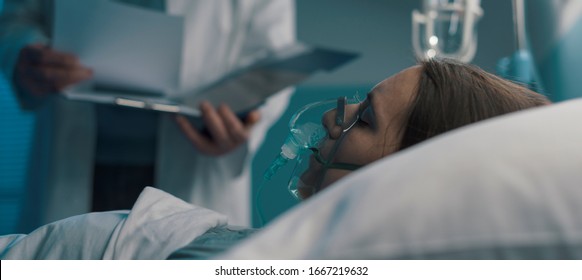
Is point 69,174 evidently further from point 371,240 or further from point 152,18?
point 371,240

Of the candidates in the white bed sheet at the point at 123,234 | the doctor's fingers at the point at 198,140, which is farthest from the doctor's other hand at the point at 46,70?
the white bed sheet at the point at 123,234

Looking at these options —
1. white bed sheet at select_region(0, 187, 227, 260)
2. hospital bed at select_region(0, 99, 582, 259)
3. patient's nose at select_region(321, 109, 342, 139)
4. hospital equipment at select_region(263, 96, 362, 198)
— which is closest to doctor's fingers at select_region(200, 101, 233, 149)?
hospital equipment at select_region(263, 96, 362, 198)

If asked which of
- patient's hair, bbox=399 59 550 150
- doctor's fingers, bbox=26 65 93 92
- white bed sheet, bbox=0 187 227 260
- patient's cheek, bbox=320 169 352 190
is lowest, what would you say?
white bed sheet, bbox=0 187 227 260

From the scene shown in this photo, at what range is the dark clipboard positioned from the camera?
1635 mm

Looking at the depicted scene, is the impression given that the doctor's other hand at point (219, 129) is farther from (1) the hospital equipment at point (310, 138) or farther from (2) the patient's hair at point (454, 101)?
(2) the patient's hair at point (454, 101)

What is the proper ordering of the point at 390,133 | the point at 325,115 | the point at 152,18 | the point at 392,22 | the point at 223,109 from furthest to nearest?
the point at 392,22 < the point at 223,109 < the point at 152,18 < the point at 325,115 < the point at 390,133

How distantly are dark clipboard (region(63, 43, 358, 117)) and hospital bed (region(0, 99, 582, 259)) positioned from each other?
1.18 meters

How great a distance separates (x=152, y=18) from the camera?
1.56 m

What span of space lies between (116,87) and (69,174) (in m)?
0.27

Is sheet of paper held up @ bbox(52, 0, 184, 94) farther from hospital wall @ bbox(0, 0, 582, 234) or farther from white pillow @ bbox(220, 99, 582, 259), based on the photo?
white pillow @ bbox(220, 99, 582, 259)

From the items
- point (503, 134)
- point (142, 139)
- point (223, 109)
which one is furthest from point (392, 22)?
point (503, 134)

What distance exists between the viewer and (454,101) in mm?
Result: 775

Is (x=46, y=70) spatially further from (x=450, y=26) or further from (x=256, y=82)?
Result: (x=450, y=26)

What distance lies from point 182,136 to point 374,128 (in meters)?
0.98
